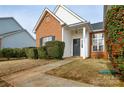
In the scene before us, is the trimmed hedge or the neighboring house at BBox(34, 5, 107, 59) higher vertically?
the neighboring house at BBox(34, 5, 107, 59)

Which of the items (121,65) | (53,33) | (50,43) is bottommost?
(121,65)

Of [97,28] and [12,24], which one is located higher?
[12,24]

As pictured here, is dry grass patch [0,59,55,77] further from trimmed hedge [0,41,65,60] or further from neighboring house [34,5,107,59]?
neighboring house [34,5,107,59]

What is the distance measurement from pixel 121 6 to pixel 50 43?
10.2 m

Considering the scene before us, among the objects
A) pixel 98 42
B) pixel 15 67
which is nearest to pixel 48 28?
pixel 98 42

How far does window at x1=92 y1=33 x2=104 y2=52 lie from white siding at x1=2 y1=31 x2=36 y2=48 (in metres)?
13.6

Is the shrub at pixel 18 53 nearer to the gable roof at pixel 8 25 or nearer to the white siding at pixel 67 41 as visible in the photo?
the white siding at pixel 67 41

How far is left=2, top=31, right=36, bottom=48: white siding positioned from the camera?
1043 inches

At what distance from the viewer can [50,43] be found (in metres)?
16.2

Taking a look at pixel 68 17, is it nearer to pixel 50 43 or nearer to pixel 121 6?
pixel 50 43

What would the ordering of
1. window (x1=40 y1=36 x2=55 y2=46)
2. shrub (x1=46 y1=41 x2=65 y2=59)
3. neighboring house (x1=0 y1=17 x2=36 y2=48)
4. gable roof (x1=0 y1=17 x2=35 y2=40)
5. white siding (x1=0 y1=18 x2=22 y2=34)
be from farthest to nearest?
1. white siding (x1=0 y1=18 x2=22 y2=34)
2. gable roof (x1=0 y1=17 x2=35 y2=40)
3. neighboring house (x1=0 y1=17 x2=36 y2=48)
4. window (x1=40 y1=36 x2=55 y2=46)
5. shrub (x1=46 y1=41 x2=65 y2=59)

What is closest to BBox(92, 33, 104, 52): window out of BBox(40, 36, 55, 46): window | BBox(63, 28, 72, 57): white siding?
BBox(63, 28, 72, 57): white siding

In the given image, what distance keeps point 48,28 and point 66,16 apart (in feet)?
7.71

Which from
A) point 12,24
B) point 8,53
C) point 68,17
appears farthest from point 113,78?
point 12,24
